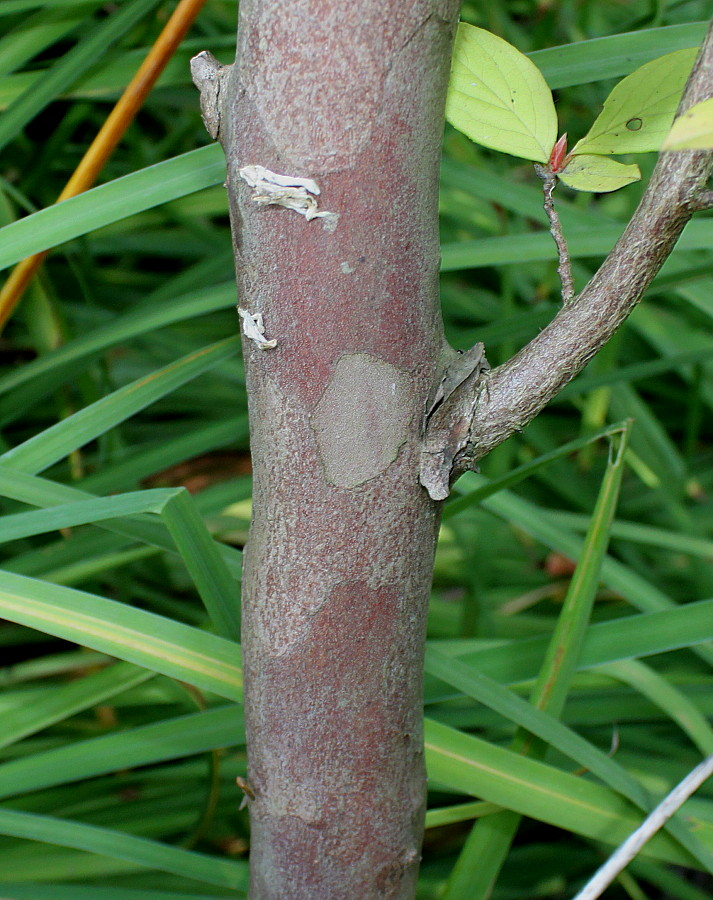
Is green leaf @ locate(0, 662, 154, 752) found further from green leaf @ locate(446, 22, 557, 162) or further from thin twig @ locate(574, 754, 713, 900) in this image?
green leaf @ locate(446, 22, 557, 162)

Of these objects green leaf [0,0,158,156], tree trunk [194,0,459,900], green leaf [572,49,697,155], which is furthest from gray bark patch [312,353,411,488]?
green leaf [0,0,158,156]

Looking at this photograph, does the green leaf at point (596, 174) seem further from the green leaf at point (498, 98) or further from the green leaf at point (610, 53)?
the green leaf at point (610, 53)

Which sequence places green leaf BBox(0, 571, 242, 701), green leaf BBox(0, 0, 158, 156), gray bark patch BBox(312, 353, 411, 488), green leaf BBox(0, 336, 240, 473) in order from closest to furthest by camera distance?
gray bark patch BBox(312, 353, 411, 488) → green leaf BBox(0, 571, 242, 701) → green leaf BBox(0, 336, 240, 473) → green leaf BBox(0, 0, 158, 156)

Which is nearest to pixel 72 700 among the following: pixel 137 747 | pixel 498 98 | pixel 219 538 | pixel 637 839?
pixel 137 747

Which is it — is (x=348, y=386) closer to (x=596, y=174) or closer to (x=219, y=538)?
(x=596, y=174)

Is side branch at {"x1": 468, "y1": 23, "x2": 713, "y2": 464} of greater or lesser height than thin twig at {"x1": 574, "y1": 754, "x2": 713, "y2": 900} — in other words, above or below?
above

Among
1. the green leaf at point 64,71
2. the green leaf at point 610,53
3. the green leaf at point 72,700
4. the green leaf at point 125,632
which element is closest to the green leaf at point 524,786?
the green leaf at point 125,632

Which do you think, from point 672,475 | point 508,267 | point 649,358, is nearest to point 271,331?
point 508,267
